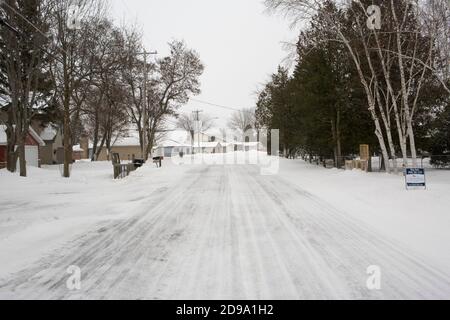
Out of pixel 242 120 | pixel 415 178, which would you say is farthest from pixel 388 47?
pixel 242 120

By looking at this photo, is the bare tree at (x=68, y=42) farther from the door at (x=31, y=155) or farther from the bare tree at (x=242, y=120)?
the bare tree at (x=242, y=120)

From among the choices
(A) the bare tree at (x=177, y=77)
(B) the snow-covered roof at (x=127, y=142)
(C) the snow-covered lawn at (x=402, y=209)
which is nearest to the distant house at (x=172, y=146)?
(B) the snow-covered roof at (x=127, y=142)

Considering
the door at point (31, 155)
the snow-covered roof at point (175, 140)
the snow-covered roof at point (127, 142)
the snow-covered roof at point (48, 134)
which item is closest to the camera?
the door at point (31, 155)

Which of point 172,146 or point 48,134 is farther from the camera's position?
point 172,146

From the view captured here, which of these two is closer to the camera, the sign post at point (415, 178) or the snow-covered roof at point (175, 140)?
the sign post at point (415, 178)

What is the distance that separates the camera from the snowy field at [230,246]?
521 cm

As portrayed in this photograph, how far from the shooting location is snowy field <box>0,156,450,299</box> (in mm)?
5211

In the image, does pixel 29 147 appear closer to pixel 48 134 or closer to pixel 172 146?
pixel 48 134

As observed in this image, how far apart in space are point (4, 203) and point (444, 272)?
1265 cm

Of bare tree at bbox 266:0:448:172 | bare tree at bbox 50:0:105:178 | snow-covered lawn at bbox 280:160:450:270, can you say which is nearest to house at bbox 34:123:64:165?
bare tree at bbox 50:0:105:178

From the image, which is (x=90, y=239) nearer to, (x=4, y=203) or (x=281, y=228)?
(x=281, y=228)

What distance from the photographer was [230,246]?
7.29m

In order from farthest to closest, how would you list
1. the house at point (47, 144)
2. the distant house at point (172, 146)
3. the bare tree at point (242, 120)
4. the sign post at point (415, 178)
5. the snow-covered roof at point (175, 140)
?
the bare tree at point (242, 120) → the snow-covered roof at point (175, 140) → the distant house at point (172, 146) → the house at point (47, 144) → the sign post at point (415, 178)
